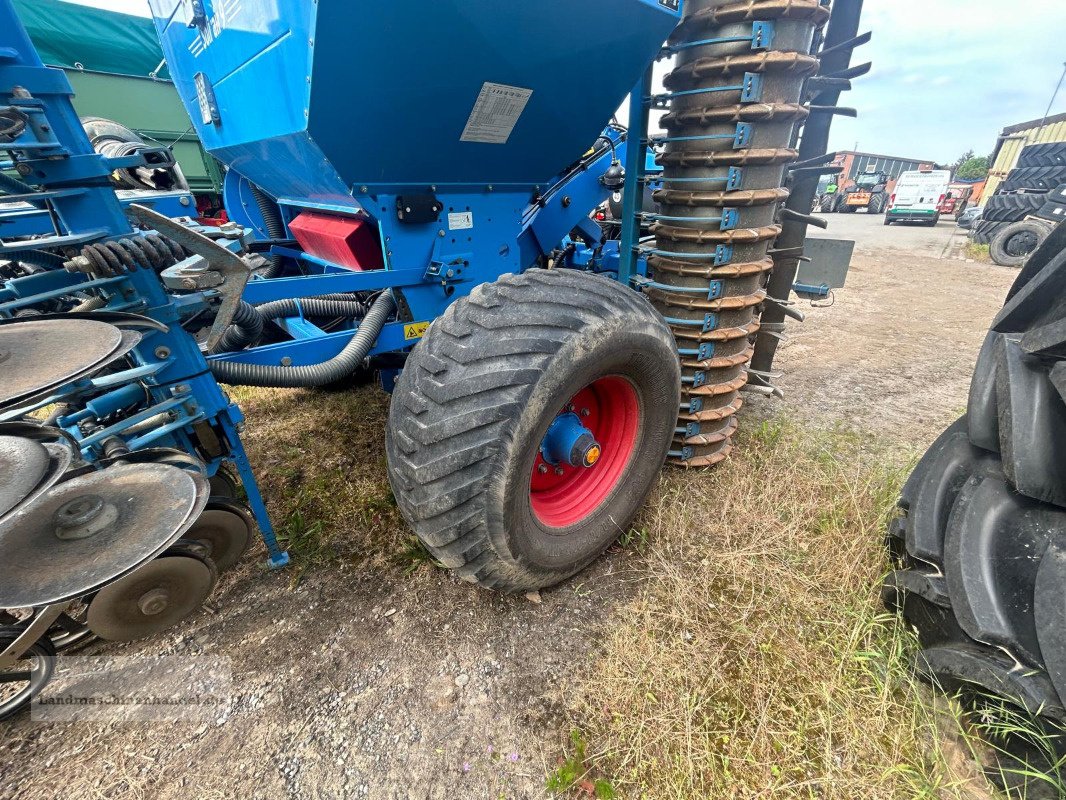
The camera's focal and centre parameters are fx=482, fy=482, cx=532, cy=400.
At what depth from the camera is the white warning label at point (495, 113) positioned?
1687 millimetres

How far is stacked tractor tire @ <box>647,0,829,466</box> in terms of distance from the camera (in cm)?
178

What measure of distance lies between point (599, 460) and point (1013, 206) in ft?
40.8

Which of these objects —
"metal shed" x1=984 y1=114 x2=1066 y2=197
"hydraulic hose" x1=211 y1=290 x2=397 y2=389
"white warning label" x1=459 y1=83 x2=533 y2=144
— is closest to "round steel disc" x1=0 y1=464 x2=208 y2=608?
"hydraulic hose" x1=211 y1=290 x2=397 y2=389

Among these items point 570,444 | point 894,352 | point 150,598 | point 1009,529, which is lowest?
point 894,352

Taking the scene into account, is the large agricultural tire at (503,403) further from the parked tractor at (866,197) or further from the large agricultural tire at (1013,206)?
the parked tractor at (866,197)

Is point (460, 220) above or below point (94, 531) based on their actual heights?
above

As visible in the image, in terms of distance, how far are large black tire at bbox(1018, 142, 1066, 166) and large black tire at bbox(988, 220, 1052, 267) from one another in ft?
4.27

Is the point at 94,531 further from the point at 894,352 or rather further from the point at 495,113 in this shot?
the point at 894,352

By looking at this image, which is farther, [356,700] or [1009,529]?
[356,700]

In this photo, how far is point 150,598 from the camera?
4.78ft

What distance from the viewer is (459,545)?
1455 mm

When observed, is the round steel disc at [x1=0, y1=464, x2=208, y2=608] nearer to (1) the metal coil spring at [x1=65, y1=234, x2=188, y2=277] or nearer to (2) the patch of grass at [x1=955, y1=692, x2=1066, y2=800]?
(1) the metal coil spring at [x1=65, y1=234, x2=188, y2=277]

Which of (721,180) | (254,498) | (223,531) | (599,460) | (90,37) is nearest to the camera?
(223,531)

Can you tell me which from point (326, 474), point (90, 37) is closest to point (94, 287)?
point (326, 474)
